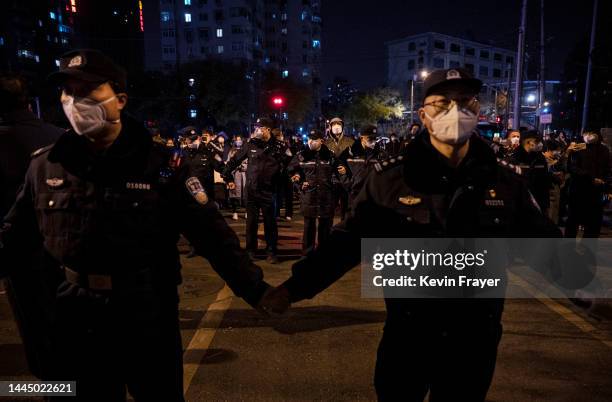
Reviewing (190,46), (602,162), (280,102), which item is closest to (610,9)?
(280,102)

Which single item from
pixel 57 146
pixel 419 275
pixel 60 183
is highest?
pixel 57 146

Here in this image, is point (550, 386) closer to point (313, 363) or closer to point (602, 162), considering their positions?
point (313, 363)

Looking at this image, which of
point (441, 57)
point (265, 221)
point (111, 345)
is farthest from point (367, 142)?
point (441, 57)

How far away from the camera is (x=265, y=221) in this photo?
25.7 feet

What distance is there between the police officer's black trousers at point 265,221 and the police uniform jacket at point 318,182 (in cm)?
55

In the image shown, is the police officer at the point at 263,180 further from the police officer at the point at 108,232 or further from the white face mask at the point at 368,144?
the police officer at the point at 108,232

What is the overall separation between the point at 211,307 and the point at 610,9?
3555cm

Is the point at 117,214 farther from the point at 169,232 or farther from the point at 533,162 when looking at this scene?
the point at 533,162

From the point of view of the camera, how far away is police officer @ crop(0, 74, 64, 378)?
2912 millimetres

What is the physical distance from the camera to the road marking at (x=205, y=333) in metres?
4.08

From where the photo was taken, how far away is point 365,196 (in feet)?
8.52

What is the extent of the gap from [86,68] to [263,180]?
5322 mm

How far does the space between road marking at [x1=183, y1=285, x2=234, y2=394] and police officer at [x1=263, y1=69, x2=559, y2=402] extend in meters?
2.15

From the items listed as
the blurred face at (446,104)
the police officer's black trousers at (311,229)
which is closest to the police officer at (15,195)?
the blurred face at (446,104)
